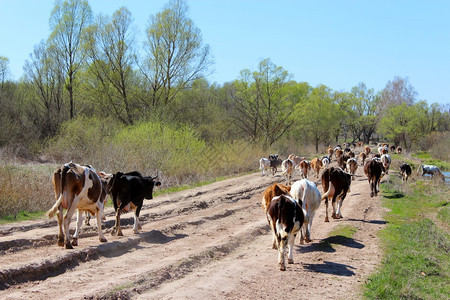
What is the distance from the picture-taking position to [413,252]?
1118 centimetres

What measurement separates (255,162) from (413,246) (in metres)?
25.1

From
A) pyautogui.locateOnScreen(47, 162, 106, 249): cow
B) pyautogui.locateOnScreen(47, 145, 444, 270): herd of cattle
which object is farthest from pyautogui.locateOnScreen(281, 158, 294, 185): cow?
pyautogui.locateOnScreen(47, 162, 106, 249): cow

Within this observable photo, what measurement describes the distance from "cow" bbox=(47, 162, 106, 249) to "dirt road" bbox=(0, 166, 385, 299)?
42 cm

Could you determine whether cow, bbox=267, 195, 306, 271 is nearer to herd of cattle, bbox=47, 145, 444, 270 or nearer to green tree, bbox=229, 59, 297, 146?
herd of cattle, bbox=47, 145, 444, 270

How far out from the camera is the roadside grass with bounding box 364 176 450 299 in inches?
325

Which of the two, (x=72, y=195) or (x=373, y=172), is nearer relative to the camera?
(x=72, y=195)

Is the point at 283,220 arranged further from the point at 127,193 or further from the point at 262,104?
the point at 262,104

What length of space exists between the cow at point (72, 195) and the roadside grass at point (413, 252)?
645 cm

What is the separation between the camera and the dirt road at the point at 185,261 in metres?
7.19

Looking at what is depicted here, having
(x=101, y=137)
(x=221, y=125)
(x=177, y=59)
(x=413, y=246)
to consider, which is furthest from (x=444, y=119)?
(x=413, y=246)

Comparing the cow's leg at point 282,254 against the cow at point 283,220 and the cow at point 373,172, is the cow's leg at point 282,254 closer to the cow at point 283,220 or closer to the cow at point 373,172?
the cow at point 283,220

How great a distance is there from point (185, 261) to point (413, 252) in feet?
20.2

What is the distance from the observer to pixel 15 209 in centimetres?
1396

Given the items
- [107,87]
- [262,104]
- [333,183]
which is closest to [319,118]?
[262,104]
